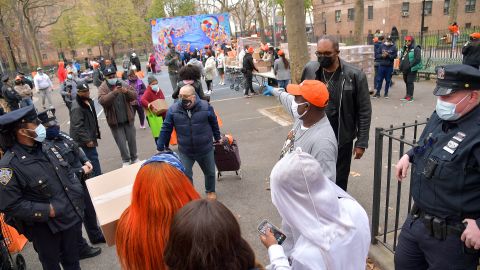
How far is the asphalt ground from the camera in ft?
15.4

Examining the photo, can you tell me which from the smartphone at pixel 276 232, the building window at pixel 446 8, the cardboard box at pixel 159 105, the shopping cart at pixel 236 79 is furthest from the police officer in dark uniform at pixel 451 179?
the building window at pixel 446 8

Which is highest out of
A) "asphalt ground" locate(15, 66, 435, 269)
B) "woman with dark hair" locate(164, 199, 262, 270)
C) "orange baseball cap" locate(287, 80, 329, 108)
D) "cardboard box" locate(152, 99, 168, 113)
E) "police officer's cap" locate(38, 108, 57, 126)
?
"orange baseball cap" locate(287, 80, 329, 108)

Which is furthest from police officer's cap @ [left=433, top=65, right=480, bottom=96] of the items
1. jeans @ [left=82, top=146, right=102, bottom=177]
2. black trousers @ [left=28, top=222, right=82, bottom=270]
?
jeans @ [left=82, top=146, right=102, bottom=177]

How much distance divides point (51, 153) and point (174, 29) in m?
29.4

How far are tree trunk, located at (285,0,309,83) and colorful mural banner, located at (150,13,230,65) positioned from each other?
881 inches

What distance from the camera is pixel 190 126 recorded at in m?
4.73

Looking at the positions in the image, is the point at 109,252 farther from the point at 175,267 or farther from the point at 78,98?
the point at 175,267

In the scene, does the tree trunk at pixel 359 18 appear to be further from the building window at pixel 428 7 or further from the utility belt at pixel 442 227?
the building window at pixel 428 7

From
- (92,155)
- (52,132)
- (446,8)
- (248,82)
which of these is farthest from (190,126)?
(446,8)

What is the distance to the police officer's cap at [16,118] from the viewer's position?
2947 millimetres

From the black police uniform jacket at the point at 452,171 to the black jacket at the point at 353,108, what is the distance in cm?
145

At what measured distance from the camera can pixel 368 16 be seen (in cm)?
4209

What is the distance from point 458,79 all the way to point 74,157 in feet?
12.4

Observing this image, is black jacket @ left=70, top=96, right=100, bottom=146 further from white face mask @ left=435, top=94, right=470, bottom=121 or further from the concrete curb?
white face mask @ left=435, top=94, right=470, bottom=121
